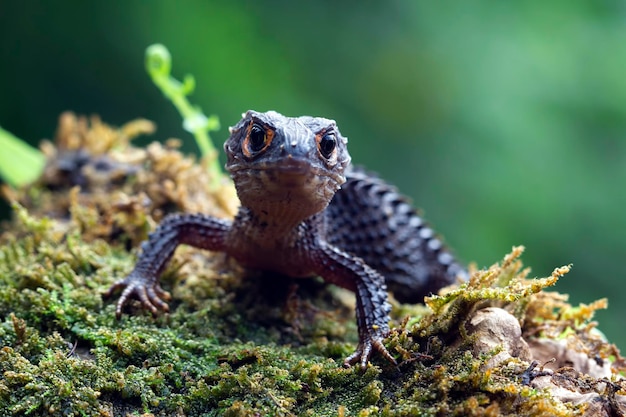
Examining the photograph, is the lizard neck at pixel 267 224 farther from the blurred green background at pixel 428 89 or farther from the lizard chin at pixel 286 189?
the blurred green background at pixel 428 89

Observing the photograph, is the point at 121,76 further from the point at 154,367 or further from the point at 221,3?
A: the point at 154,367

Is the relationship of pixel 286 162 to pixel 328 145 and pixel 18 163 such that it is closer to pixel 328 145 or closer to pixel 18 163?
pixel 328 145

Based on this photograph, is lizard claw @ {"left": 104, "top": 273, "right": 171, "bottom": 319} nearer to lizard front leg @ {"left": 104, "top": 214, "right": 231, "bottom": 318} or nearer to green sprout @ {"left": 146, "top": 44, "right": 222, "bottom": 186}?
lizard front leg @ {"left": 104, "top": 214, "right": 231, "bottom": 318}

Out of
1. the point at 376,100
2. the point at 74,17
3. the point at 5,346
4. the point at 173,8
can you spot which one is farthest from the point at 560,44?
the point at 5,346

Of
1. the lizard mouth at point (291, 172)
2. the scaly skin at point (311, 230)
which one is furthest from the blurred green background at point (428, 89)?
the lizard mouth at point (291, 172)

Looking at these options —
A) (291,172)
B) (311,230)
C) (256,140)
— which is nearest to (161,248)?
(311,230)

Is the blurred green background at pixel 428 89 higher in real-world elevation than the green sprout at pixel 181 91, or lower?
higher

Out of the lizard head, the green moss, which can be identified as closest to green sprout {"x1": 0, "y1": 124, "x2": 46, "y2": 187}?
the green moss
